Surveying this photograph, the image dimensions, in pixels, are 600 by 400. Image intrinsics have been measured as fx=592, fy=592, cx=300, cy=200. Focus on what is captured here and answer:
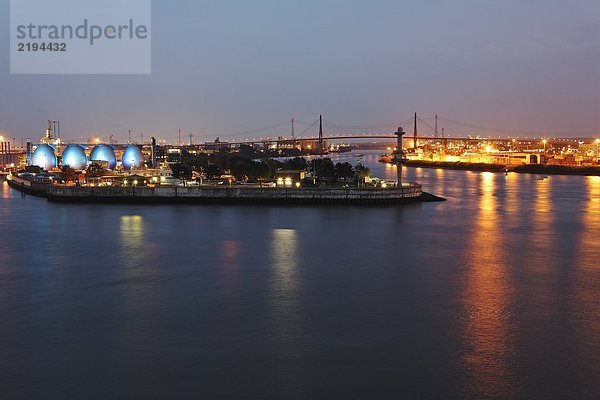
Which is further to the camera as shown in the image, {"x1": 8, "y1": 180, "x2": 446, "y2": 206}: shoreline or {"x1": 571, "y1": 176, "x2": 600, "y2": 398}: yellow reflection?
{"x1": 8, "y1": 180, "x2": 446, "y2": 206}: shoreline

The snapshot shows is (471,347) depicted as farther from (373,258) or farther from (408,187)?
(408,187)

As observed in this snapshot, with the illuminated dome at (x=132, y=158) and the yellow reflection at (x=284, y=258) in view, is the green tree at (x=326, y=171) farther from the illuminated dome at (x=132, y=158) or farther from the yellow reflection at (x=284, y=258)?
the illuminated dome at (x=132, y=158)

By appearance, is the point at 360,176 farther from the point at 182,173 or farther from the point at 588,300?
the point at 588,300

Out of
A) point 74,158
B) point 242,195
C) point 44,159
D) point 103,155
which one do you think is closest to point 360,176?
point 242,195

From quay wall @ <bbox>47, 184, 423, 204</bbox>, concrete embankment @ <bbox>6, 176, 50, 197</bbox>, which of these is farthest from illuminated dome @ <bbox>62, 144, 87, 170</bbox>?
quay wall @ <bbox>47, 184, 423, 204</bbox>

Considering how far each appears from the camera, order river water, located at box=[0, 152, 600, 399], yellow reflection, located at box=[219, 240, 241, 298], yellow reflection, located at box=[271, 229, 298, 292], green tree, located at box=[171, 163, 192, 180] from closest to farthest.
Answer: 1. river water, located at box=[0, 152, 600, 399]
2. yellow reflection, located at box=[219, 240, 241, 298]
3. yellow reflection, located at box=[271, 229, 298, 292]
4. green tree, located at box=[171, 163, 192, 180]

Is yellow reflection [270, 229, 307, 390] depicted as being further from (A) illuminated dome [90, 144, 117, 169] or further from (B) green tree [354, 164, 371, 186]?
(A) illuminated dome [90, 144, 117, 169]

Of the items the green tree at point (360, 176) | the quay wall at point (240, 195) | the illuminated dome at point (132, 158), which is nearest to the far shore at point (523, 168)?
the green tree at point (360, 176)
